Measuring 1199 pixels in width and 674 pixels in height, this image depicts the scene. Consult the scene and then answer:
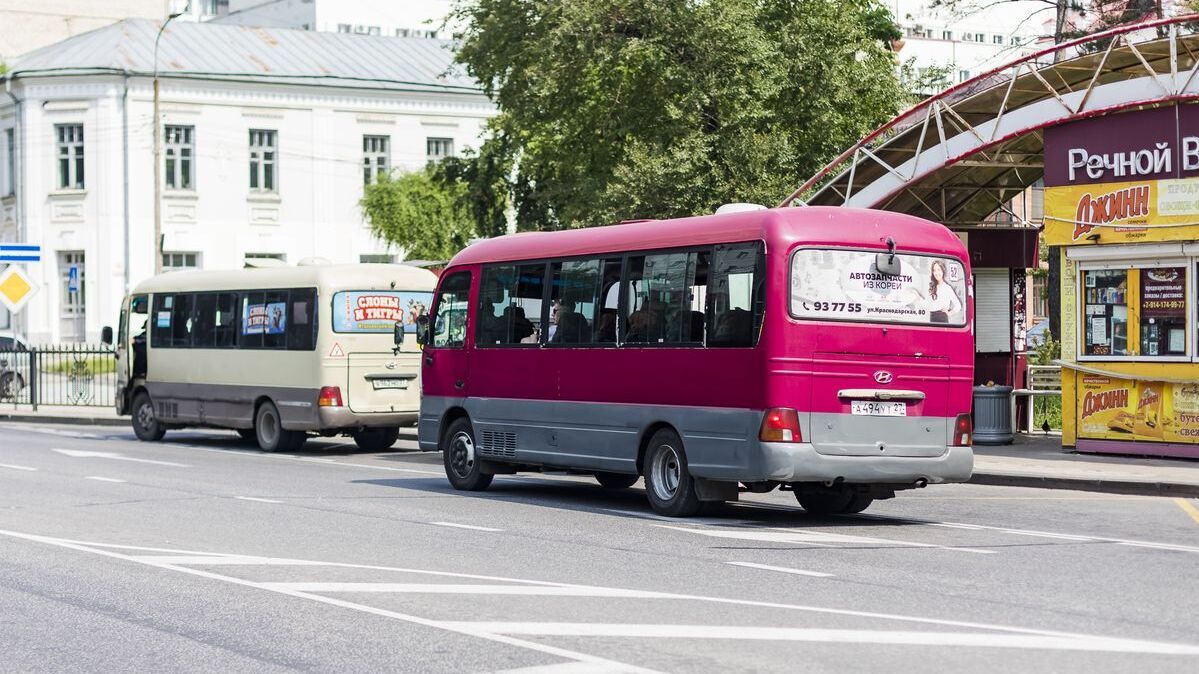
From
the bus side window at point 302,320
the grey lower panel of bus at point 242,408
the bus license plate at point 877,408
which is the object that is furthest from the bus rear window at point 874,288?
the bus side window at point 302,320

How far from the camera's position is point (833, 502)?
16.1 meters

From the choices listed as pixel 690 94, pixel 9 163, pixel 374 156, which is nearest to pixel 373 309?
pixel 690 94

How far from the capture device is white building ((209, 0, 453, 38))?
9169 cm

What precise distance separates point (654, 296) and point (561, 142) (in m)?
21.5

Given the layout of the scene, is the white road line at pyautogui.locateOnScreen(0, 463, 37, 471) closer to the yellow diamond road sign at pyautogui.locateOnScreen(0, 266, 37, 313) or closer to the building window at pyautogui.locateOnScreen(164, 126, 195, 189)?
the yellow diamond road sign at pyautogui.locateOnScreen(0, 266, 37, 313)

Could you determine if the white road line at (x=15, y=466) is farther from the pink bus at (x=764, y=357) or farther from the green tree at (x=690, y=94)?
the green tree at (x=690, y=94)

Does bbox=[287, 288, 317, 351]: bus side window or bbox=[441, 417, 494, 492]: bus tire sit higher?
bbox=[287, 288, 317, 351]: bus side window

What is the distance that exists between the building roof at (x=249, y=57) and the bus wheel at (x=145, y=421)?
31632 mm

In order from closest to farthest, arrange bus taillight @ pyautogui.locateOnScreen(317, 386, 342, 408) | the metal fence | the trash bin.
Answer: the trash bin → bus taillight @ pyautogui.locateOnScreen(317, 386, 342, 408) → the metal fence

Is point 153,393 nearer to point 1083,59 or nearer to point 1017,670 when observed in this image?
point 1083,59

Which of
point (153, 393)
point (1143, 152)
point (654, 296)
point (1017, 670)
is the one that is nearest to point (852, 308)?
point (654, 296)

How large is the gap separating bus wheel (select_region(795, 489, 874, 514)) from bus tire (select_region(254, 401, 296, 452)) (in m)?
12.0

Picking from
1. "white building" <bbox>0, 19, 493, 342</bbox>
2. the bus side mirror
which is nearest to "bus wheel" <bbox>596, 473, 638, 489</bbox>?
the bus side mirror

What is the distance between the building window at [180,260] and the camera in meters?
60.6
